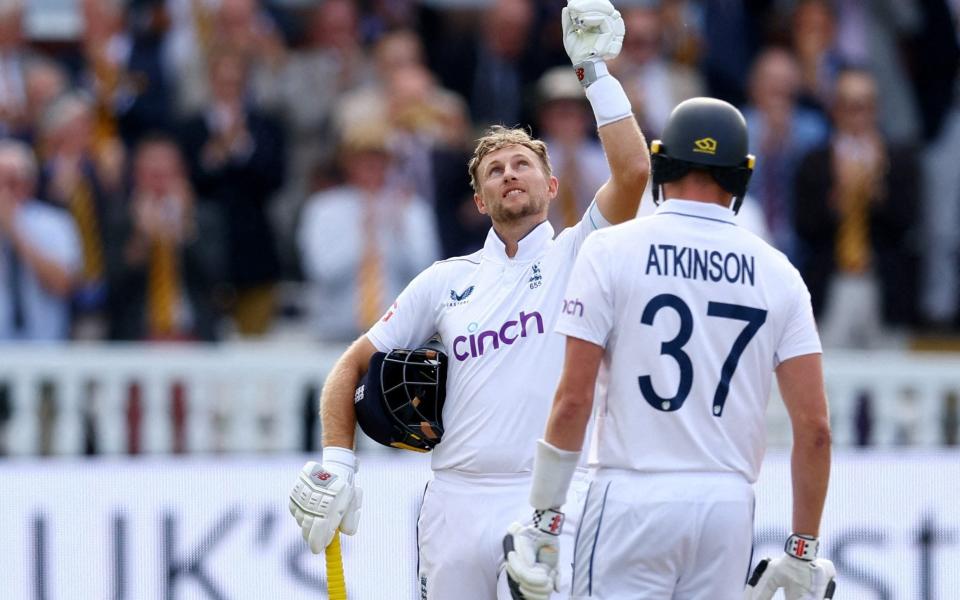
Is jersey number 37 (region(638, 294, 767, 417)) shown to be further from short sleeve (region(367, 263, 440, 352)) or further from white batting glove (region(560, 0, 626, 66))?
short sleeve (region(367, 263, 440, 352))

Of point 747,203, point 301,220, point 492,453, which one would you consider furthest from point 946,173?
point 492,453

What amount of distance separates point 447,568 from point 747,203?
4554 mm

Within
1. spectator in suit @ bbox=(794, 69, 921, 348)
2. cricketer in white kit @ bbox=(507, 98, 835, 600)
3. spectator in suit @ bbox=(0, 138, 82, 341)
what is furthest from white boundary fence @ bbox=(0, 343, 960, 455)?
cricketer in white kit @ bbox=(507, 98, 835, 600)

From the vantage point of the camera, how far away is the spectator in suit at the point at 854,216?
36.1 ft

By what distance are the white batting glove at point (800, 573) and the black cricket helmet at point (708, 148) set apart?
3.68 feet

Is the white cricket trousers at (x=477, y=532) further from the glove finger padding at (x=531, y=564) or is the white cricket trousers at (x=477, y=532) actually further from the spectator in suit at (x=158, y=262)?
the spectator in suit at (x=158, y=262)

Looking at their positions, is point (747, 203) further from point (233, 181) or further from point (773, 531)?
point (233, 181)

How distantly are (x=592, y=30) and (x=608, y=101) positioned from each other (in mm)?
266

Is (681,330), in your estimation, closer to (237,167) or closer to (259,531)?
(259,531)

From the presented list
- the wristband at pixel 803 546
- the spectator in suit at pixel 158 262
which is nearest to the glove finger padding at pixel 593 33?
the wristband at pixel 803 546

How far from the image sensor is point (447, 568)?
5949 mm

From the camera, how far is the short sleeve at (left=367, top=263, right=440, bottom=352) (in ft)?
20.4

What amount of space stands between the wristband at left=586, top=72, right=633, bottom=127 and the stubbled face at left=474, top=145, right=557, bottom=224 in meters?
0.38

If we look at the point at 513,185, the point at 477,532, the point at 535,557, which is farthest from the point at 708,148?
the point at 477,532
